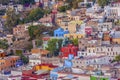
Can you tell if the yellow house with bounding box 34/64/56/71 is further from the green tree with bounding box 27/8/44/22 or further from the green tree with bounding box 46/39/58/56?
the green tree with bounding box 27/8/44/22

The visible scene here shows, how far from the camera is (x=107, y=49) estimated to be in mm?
27062

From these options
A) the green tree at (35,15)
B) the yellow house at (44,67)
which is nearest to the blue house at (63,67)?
the yellow house at (44,67)

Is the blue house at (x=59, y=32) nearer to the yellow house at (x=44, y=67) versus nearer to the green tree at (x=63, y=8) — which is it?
the green tree at (x=63, y=8)

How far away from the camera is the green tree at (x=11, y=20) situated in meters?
36.8

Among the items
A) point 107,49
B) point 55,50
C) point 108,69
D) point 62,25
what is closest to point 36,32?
point 62,25

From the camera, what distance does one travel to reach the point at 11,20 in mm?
37094

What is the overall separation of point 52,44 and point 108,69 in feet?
20.8

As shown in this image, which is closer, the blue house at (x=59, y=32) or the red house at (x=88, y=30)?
the red house at (x=88, y=30)

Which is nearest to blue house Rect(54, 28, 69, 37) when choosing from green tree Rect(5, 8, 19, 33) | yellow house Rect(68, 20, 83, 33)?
yellow house Rect(68, 20, 83, 33)

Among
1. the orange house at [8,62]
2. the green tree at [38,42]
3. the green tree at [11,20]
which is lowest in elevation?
the orange house at [8,62]

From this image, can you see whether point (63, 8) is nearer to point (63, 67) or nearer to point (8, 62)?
point (8, 62)

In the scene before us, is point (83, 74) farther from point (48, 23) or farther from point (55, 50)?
point (48, 23)

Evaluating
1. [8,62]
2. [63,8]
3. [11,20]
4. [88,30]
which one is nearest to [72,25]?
[88,30]

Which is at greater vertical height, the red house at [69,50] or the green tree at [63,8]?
the green tree at [63,8]
